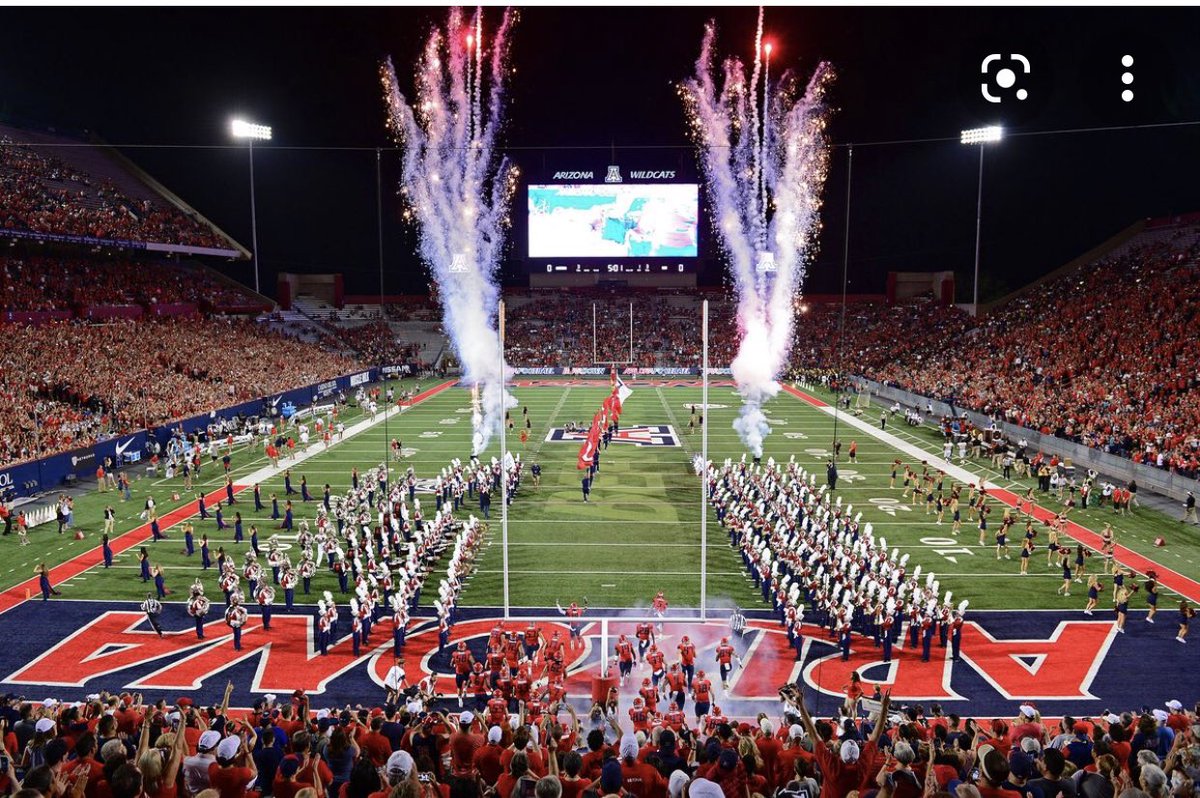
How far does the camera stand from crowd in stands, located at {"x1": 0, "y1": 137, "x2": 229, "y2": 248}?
4050cm

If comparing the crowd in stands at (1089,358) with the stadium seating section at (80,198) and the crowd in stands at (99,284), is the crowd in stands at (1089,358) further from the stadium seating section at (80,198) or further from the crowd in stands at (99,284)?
the stadium seating section at (80,198)

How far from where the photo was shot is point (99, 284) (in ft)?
146

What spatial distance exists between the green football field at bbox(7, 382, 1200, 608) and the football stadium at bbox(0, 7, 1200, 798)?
0.59 feet

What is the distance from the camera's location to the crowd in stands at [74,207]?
4050 cm

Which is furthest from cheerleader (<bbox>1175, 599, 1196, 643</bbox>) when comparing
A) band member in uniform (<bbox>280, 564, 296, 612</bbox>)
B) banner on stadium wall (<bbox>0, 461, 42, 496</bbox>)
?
banner on stadium wall (<bbox>0, 461, 42, 496</bbox>)

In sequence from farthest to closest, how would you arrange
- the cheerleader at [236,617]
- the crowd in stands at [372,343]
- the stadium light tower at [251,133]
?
the crowd in stands at [372,343] < the stadium light tower at [251,133] < the cheerleader at [236,617]

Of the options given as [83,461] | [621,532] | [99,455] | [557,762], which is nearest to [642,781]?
[557,762]

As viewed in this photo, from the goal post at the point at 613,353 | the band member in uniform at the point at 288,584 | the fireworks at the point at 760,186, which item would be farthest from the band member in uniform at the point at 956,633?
the goal post at the point at 613,353

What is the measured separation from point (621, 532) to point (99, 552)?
12.7 m

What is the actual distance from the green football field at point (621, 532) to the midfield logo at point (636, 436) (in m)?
0.54

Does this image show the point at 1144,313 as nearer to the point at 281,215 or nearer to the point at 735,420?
the point at 735,420

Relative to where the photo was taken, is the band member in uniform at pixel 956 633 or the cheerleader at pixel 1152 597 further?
the cheerleader at pixel 1152 597

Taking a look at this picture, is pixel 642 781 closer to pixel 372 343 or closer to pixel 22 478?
pixel 22 478

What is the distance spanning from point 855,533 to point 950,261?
2074 inches
